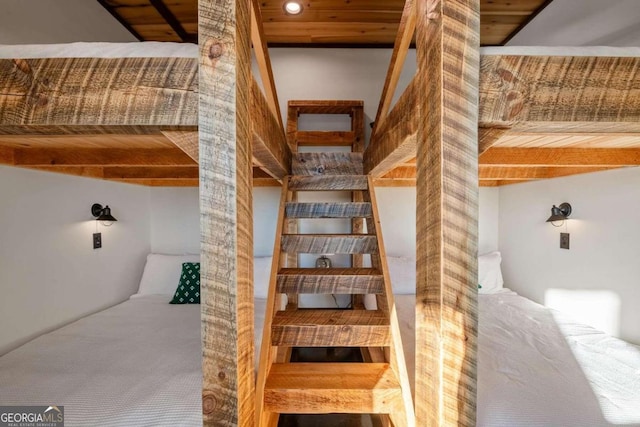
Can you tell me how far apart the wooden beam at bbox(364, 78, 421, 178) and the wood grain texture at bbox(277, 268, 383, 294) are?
1.86 feet

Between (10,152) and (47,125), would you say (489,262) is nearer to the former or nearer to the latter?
(47,125)

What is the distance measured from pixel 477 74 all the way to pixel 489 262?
8.31 feet

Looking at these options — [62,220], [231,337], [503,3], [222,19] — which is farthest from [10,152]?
[503,3]

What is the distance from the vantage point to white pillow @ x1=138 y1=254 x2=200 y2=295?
2604mm

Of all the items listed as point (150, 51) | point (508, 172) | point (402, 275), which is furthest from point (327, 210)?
point (508, 172)

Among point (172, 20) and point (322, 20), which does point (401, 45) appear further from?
point (172, 20)

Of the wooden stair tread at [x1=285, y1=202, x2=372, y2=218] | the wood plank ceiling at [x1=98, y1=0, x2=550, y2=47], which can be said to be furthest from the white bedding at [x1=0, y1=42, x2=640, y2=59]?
the wood plank ceiling at [x1=98, y1=0, x2=550, y2=47]

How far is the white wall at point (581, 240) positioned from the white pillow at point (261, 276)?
2.33 metres

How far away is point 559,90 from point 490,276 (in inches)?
95.1

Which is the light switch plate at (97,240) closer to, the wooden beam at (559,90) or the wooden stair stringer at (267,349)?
the wooden stair stringer at (267,349)

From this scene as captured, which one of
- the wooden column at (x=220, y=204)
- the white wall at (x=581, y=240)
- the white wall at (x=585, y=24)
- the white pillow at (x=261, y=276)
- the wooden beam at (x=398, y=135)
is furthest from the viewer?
the white pillow at (x=261, y=276)

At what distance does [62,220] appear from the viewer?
202cm

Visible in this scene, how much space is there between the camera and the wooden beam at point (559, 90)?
652 millimetres

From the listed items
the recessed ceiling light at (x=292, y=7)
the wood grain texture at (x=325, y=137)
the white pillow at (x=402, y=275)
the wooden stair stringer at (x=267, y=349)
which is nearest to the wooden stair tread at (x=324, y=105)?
the wood grain texture at (x=325, y=137)
